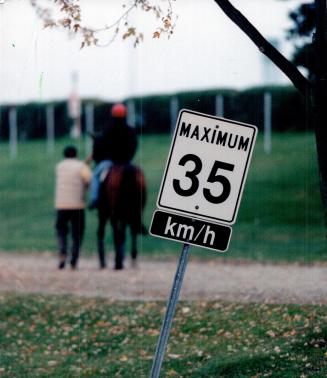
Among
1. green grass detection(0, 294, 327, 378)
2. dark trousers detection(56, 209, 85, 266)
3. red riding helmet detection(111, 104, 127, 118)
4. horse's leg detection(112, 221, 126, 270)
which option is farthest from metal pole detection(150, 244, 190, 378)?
dark trousers detection(56, 209, 85, 266)

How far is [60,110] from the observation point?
5409cm

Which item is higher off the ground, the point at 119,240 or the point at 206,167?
the point at 206,167

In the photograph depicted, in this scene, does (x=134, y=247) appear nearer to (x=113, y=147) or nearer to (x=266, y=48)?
(x=113, y=147)

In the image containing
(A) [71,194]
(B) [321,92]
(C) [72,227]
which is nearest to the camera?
(B) [321,92]

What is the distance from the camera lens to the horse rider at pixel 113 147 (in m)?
18.9

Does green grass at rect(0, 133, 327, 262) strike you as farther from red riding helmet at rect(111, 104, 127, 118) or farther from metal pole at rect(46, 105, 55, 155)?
red riding helmet at rect(111, 104, 127, 118)

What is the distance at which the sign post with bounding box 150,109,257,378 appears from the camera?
27.4 feet

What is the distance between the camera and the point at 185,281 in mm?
17031

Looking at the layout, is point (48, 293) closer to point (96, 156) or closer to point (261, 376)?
point (96, 156)

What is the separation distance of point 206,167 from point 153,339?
204 inches

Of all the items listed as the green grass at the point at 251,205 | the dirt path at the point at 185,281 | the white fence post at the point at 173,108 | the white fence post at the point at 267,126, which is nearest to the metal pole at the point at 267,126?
the white fence post at the point at 267,126

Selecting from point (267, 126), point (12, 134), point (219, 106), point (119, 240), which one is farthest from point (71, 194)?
point (12, 134)

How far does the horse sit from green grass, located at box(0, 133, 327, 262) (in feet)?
8.74

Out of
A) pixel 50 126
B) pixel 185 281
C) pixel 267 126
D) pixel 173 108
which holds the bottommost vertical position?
pixel 185 281
